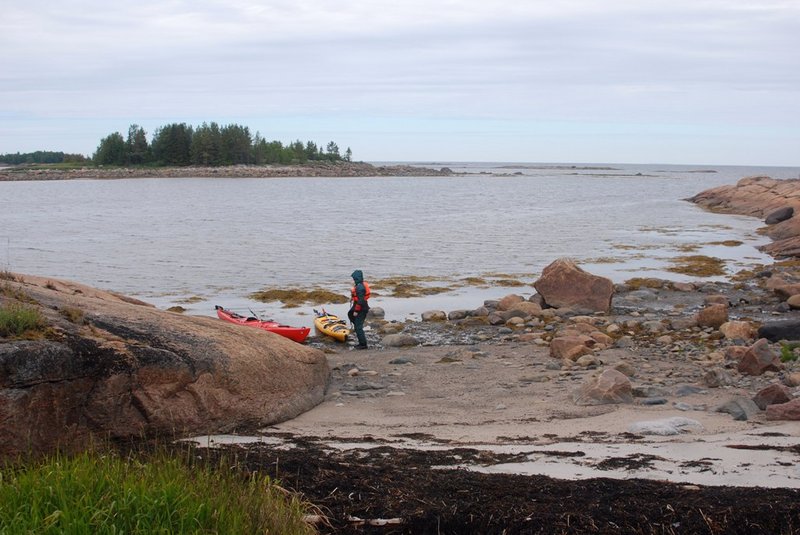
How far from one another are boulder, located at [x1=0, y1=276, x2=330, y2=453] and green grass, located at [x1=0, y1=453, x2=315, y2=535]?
6.89ft

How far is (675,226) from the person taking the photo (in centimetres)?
5019

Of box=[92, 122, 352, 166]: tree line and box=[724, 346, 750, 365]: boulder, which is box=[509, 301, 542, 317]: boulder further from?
box=[92, 122, 352, 166]: tree line

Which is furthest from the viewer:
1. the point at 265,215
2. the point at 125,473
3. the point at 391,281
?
the point at 265,215

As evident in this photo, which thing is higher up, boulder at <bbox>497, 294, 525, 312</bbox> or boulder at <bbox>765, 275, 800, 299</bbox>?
boulder at <bbox>765, 275, 800, 299</bbox>

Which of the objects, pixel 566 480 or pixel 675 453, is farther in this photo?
pixel 675 453

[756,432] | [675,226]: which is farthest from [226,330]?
[675,226]

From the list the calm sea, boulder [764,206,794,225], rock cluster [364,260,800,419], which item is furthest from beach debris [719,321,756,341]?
boulder [764,206,794,225]

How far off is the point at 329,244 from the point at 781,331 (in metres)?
26.6

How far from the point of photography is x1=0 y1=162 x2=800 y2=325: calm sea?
2698 cm

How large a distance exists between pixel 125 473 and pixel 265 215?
5368 cm

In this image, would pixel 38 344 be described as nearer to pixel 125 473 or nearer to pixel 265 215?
pixel 125 473

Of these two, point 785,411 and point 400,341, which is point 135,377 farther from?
point 400,341

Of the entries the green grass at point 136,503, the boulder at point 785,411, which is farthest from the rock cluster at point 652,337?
the green grass at point 136,503

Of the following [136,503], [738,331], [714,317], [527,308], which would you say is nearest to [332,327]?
[527,308]
